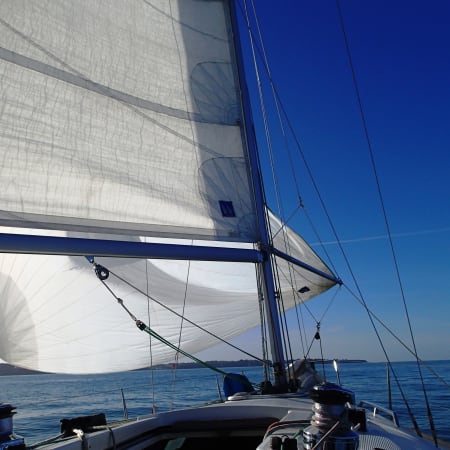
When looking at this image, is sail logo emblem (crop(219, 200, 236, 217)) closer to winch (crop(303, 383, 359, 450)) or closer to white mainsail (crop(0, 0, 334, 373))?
white mainsail (crop(0, 0, 334, 373))

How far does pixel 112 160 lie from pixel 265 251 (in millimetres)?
1953

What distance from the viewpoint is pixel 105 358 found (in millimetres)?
5969

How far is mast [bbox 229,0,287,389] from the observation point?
532cm

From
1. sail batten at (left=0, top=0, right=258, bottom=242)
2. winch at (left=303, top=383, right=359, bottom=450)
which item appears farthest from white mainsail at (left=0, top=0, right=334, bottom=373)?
winch at (left=303, top=383, right=359, bottom=450)

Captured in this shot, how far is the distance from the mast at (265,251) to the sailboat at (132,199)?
0.02 meters

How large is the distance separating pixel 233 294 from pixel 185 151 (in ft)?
9.25

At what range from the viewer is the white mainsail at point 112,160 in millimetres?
4129

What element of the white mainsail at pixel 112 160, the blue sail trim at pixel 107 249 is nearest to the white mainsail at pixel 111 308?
the white mainsail at pixel 112 160

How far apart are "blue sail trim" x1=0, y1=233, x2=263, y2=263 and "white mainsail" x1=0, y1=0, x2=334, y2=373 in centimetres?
44

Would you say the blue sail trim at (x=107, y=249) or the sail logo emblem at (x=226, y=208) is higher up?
the sail logo emblem at (x=226, y=208)

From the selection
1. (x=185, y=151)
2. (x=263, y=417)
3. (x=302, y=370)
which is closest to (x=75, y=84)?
(x=185, y=151)

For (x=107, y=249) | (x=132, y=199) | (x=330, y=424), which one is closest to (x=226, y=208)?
(x=132, y=199)

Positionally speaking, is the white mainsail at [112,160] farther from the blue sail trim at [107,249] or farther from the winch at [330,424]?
the winch at [330,424]

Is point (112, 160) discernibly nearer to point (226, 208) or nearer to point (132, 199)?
point (132, 199)
